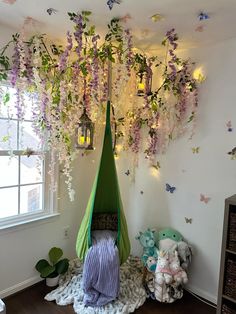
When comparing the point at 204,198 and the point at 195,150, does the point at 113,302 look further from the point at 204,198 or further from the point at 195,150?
the point at 195,150

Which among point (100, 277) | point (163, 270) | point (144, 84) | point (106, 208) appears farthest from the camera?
point (106, 208)

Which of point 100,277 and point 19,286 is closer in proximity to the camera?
point 100,277

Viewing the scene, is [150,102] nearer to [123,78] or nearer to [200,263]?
[123,78]

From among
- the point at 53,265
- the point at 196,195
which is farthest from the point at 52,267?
the point at 196,195

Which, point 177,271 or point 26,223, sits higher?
point 26,223

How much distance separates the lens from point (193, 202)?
7.84 feet

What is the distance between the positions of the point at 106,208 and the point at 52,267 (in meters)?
0.78

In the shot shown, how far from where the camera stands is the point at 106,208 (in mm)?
2602

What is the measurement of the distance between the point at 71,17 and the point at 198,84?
1262mm

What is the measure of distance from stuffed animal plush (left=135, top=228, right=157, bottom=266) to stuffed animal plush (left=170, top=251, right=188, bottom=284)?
234 millimetres

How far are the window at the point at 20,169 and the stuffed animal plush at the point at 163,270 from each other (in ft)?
4.00

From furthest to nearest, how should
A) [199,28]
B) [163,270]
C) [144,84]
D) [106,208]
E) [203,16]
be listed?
1. [106,208]
2. [144,84]
3. [163,270]
4. [199,28]
5. [203,16]

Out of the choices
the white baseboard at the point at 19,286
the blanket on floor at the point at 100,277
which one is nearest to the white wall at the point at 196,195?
the white baseboard at the point at 19,286

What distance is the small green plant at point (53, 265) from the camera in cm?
239
